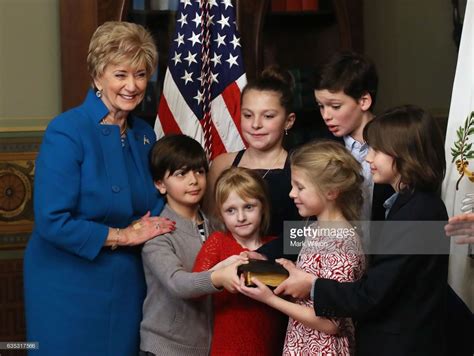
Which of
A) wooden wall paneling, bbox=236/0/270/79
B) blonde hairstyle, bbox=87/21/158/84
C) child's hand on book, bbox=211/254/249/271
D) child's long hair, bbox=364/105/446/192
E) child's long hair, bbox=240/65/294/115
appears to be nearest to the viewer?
child's long hair, bbox=364/105/446/192

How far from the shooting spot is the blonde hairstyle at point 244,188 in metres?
2.64


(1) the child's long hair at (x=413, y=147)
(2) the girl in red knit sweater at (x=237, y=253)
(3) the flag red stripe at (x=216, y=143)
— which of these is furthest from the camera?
(3) the flag red stripe at (x=216, y=143)

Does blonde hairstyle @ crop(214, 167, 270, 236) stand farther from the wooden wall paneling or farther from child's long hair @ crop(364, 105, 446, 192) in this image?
the wooden wall paneling

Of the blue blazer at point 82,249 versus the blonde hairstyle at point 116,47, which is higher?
the blonde hairstyle at point 116,47

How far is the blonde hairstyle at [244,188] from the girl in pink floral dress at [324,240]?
15cm

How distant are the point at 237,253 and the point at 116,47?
0.80 metres

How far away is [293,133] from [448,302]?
1.88m

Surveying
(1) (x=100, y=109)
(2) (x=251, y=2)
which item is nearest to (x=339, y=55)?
(1) (x=100, y=109)

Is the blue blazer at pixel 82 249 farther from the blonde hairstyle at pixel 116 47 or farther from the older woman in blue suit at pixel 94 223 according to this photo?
the blonde hairstyle at pixel 116 47

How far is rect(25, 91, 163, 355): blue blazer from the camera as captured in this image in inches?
105

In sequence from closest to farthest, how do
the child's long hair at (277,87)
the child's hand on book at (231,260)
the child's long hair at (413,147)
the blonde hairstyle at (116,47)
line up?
the child's long hair at (413,147), the child's hand on book at (231,260), the blonde hairstyle at (116,47), the child's long hair at (277,87)

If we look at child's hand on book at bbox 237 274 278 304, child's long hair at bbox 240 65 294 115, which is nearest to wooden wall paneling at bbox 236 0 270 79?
child's long hair at bbox 240 65 294 115

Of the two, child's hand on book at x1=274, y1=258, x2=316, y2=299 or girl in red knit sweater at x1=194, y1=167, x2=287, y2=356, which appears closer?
child's hand on book at x1=274, y1=258, x2=316, y2=299

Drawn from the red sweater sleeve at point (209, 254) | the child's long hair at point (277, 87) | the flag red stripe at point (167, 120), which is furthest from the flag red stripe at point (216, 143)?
the red sweater sleeve at point (209, 254)
